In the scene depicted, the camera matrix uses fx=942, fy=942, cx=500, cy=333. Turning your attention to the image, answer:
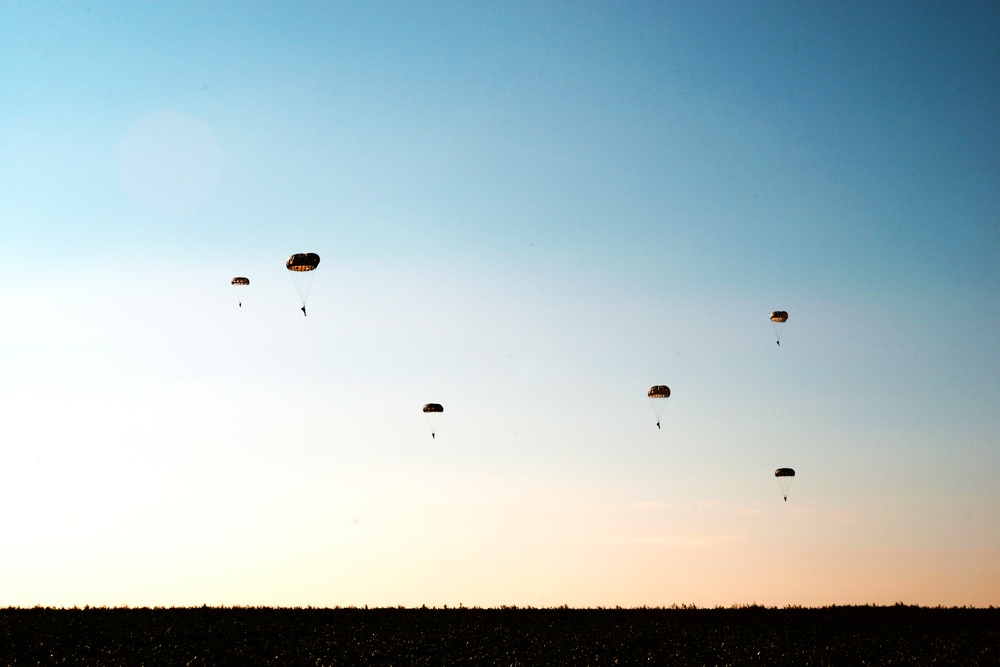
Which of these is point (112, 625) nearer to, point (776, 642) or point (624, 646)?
point (624, 646)

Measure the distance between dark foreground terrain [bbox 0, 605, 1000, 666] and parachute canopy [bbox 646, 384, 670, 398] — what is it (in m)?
12.8

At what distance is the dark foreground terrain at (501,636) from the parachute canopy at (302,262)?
58.8 feet

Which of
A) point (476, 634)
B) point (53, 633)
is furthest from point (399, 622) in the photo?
point (53, 633)

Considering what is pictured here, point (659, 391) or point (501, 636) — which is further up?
point (659, 391)

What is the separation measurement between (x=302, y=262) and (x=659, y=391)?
20.0 metres

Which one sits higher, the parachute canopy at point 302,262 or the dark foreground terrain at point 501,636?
the parachute canopy at point 302,262

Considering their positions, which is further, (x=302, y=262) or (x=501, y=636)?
(x=501, y=636)

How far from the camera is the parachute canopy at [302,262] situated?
44406 mm

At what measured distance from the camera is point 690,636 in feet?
167

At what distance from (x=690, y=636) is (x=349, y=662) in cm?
1920

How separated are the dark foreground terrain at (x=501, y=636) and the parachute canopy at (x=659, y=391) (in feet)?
41.9

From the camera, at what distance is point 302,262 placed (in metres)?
44.4

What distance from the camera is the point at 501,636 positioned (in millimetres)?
49938

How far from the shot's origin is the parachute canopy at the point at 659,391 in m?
50.3
